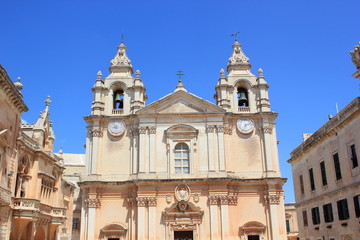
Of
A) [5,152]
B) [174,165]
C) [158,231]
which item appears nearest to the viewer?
[5,152]

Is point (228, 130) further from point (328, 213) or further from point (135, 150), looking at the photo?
point (328, 213)

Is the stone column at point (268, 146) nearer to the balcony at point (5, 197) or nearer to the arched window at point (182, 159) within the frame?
the arched window at point (182, 159)

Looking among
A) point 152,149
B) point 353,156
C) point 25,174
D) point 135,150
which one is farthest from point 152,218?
point 353,156

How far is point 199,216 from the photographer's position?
94.0ft

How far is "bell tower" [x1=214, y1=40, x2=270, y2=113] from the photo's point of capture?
3216cm

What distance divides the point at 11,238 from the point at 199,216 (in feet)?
43.6

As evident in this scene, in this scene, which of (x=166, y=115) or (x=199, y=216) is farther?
(x=166, y=115)

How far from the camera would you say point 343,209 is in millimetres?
22094

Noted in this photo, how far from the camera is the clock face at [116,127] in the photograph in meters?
31.3

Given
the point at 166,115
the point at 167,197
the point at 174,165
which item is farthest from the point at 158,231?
the point at 166,115

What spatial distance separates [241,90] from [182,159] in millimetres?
8370

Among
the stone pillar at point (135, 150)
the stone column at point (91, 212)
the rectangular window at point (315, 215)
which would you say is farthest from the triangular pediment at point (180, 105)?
the rectangular window at point (315, 215)

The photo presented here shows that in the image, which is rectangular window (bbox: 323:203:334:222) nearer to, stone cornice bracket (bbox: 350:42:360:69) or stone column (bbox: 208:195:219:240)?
stone column (bbox: 208:195:219:240)

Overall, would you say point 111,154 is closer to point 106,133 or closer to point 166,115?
point 106,133
